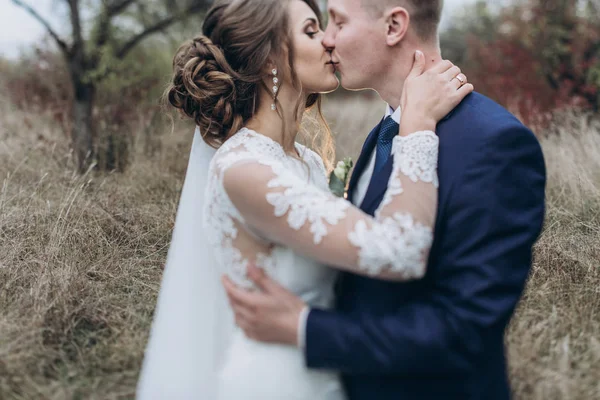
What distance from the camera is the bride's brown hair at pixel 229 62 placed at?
91.0 inches

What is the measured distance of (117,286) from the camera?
3520mm

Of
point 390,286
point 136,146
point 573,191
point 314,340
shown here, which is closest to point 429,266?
point 390,286

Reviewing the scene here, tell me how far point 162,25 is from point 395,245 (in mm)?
6803

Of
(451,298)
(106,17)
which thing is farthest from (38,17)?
(451,298)

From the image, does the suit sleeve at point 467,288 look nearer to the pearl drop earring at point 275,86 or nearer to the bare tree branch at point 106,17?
the pearl drop earring at point 275,86

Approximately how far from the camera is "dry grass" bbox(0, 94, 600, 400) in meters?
2.57

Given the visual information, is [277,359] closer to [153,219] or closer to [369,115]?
[153,219]

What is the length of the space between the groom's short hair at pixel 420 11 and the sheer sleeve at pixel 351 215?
591mm

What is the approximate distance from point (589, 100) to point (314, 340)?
31.5ft

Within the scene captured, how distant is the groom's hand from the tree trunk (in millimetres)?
4418

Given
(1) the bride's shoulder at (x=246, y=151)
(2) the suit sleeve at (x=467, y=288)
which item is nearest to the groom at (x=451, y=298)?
(2) the suit sleeve at (x=467, y=288)

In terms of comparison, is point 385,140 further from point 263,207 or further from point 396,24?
point 263,207

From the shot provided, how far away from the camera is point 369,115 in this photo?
9.38 m

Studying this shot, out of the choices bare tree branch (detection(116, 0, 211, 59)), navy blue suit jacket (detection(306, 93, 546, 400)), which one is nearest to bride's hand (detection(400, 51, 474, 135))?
navy blue suit jacket (detection(306, 93, 546, 400))
